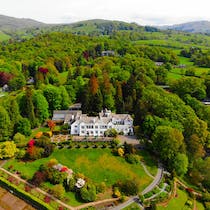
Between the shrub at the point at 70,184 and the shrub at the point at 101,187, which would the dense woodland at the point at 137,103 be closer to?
the shrub at the point at 101,187

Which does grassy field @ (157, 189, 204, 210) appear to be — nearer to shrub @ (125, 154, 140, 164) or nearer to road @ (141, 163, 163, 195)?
road @ (141, 163, 163, 195)

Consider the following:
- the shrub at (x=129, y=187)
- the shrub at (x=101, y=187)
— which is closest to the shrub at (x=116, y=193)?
the shrub at (x=129, y=187)

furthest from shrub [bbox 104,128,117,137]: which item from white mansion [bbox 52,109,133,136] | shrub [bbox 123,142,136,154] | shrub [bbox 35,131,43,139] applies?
shrub [bbox 35,131,43,139]

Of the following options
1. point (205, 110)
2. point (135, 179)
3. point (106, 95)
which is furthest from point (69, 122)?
point (205, 110)

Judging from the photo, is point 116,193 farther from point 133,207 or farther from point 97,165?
point 97,165

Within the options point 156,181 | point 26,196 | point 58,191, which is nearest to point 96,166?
point 58,191
